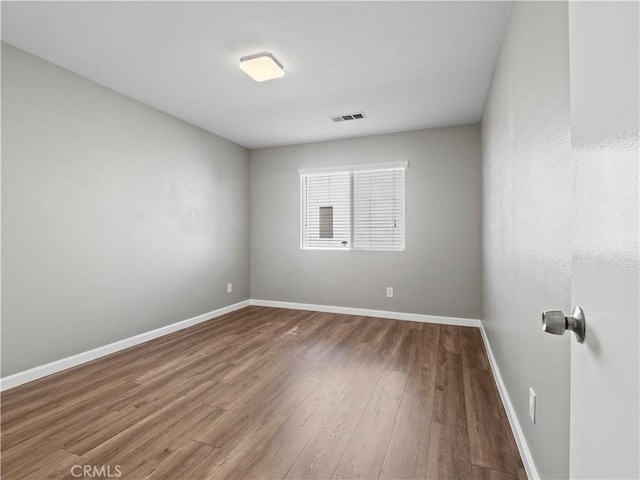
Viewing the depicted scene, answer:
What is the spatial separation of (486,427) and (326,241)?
10.7 ft

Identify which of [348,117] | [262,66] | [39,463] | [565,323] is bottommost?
[39,463]

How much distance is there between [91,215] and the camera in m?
2.93

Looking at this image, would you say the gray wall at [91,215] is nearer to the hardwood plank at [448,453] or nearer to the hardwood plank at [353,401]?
the hardwood plank at [353,401]

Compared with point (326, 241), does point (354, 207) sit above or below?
above

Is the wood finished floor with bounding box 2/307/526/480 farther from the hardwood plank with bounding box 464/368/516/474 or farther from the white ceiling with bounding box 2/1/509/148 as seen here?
the white ceiling with bounding box 2/1/509/148

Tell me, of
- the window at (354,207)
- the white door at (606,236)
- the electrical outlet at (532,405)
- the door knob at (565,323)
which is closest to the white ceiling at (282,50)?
the window at (354,207)

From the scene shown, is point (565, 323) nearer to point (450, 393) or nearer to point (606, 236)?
point (606, 236)

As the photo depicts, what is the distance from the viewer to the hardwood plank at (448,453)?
154 cm

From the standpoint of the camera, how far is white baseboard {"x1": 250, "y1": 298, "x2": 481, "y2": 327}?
4.07 metres

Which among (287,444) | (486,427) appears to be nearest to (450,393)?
(486,427)

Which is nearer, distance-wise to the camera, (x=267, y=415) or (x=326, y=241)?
(x=267, y=415)

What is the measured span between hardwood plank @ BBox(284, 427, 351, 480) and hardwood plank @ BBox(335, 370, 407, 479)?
40 mm

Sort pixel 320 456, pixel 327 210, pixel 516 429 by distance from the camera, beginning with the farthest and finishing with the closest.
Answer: pixel 327 210
pixel 516 429
pixel 320 456

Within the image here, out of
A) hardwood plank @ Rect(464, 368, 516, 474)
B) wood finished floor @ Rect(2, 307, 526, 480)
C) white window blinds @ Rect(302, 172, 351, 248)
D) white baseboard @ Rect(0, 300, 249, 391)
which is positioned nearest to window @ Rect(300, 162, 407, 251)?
white window blinds @ Rect(302, 172, 351, 248)
